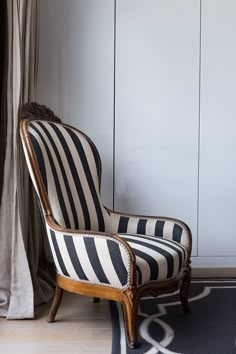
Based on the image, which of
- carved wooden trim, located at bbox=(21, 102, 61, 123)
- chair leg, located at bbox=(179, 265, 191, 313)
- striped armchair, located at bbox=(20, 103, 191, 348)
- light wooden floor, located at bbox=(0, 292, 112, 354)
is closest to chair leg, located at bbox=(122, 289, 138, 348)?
striped armchair, located at bbox=(20, 103, 191, 348)

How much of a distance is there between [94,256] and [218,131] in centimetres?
153

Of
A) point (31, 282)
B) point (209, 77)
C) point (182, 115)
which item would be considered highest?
point (209, 77)

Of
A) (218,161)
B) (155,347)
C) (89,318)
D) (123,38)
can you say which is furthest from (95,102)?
(155,347)

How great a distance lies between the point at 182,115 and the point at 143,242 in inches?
47.0

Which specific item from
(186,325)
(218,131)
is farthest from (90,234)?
(218,131)

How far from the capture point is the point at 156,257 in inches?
77.9

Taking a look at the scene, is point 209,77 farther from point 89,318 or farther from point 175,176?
point 89,318

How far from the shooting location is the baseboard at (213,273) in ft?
9.99

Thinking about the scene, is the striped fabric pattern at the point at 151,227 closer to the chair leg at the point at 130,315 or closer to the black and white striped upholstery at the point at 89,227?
the black and white striped upholstery at the point at 89,227

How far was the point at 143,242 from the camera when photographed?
214cm

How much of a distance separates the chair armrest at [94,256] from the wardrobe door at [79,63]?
1077mm

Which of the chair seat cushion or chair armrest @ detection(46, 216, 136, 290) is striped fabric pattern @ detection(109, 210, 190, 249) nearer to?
the chair seat cushion

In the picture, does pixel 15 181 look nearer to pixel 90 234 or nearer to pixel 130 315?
pixel 90 234

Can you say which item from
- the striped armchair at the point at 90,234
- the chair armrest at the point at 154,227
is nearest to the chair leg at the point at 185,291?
the striped armchair at the point at 90,234
